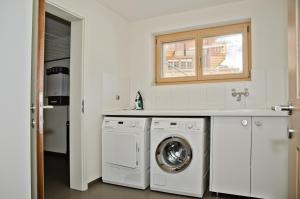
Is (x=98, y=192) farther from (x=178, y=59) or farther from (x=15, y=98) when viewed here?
(x=178, y=59)

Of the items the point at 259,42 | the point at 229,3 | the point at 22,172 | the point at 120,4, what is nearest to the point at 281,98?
the point at 259,42

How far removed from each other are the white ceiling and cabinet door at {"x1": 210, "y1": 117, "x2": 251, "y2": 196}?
1564mm

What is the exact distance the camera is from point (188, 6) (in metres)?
2.89

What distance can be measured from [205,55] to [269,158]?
1.62 m

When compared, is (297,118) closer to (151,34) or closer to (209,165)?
(209,165)

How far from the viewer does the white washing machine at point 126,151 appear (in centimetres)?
242

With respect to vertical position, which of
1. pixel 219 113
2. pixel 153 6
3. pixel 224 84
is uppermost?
pixel 153 6

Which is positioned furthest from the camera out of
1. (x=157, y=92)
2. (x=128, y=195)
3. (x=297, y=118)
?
(x=157, y=92)

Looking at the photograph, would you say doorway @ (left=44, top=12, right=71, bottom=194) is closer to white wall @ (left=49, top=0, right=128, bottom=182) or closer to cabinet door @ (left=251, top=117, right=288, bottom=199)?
white wall @ (left=49, top=0, right=128, bottom=182)

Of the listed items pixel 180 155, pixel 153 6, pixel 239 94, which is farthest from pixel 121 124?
pixel 153 6

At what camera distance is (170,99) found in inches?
124

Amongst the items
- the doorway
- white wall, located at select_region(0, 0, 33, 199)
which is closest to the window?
the doorway

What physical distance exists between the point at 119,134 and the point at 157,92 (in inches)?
40.0

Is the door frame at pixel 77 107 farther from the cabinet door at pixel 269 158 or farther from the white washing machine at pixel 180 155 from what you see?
the cabinet door at pixel 269 158
